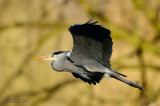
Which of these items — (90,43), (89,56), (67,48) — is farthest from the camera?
(67,48)

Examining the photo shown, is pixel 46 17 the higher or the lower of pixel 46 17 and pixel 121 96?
the higher

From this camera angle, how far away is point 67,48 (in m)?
7.46

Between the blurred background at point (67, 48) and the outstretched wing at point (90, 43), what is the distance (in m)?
2.85

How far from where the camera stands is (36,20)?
747 cm

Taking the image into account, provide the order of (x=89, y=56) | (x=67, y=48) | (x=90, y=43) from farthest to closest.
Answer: (x=67, y=48) → (x=89, y=56) → (x=90, y=43)

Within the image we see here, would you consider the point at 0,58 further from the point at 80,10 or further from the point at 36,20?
the point at 80,10

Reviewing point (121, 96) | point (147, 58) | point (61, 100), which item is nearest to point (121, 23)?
point (147, 58)

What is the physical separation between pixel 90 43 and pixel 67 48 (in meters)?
3.82

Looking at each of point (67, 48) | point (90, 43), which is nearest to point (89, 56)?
point (90, 43)

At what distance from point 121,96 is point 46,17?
6.96 feet

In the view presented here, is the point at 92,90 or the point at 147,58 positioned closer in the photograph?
the point at 147,58

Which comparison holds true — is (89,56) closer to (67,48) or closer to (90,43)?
(90,43)

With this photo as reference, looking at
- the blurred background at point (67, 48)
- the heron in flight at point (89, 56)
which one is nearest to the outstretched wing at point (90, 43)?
the heron in flight at point (89, 56)

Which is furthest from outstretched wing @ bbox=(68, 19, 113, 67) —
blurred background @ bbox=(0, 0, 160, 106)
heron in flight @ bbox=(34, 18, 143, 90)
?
blurred background @ bbox=(0, 0, 160, 106)
